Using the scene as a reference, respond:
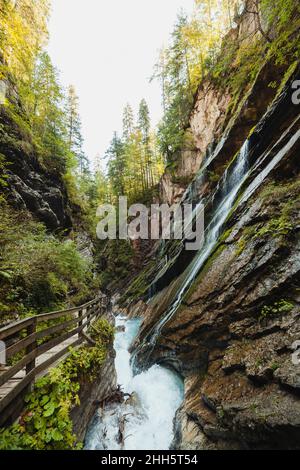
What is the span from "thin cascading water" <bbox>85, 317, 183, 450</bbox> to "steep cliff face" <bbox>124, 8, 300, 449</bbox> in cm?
48

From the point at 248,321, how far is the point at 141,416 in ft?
13.3

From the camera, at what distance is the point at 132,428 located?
5.72 m

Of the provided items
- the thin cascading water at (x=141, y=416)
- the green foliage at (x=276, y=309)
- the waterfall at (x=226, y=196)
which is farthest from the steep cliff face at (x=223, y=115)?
the thin cascading water at (x=141, y=416)

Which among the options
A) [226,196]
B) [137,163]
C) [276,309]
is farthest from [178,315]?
[137,163]

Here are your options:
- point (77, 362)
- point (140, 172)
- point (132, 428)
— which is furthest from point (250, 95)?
point (140, 172)

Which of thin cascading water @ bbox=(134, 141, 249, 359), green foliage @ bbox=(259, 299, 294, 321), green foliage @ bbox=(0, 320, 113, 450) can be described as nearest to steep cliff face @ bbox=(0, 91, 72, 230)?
green foliage @ bbox=(0, 320, 113, 450)

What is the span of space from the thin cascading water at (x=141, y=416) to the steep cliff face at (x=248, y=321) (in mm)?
481

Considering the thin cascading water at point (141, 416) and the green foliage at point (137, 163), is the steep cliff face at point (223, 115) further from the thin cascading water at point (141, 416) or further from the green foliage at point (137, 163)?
the thin cascading water at point (141, 416)

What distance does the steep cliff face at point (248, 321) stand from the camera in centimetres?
398

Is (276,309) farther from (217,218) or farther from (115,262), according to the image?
(115,262)

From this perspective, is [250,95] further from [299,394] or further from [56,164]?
[299,394]

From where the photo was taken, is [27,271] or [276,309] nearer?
[276,309]

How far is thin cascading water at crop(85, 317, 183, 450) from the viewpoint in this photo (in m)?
5.25

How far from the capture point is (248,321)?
5.31m
